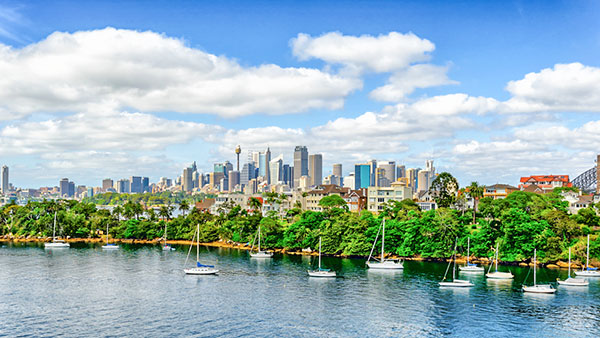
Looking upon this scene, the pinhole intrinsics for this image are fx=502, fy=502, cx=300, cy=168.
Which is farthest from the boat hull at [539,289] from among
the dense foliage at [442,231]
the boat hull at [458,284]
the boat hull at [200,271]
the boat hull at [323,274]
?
the boat hull at [200,271]

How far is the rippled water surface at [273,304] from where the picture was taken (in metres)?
69.4

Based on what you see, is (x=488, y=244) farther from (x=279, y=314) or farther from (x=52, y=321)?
(x=52, y=321)

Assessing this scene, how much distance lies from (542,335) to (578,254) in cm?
6774

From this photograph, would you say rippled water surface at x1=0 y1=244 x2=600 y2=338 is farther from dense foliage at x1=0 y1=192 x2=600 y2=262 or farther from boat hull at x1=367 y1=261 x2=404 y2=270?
dense foliage at x1=0 y1=192 x2=600 y2=262

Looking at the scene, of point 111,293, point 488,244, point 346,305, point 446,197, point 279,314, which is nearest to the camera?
point 279,314

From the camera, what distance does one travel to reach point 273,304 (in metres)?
84.2

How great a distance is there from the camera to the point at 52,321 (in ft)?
236

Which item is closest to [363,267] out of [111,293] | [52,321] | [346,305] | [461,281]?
[461,281]

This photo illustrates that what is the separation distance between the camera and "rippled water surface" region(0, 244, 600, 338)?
228 feet

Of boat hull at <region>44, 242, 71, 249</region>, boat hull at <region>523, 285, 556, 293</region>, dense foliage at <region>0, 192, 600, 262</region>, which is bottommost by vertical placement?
boat hull at <region>523, 285, 556, 293</region>

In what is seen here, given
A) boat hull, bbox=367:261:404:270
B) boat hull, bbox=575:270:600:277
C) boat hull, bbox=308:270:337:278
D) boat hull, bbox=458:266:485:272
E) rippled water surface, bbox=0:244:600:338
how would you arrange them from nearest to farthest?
rippled water surface, bbox=0:244:600:338, boat hull, bbox=308:270:337:278, boat hull, bbox=575:270:600:277, boat hull, bbox=458:266:485:272, boat hull, bbox=367:261:404:270

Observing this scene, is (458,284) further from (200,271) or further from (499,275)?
(200,271)

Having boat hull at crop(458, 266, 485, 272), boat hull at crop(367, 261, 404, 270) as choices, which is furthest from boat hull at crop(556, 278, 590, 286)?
boat hull at crop(367, 261, 404, 270)

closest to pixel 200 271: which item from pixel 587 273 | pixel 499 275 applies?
pixel 499 275
